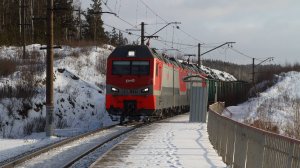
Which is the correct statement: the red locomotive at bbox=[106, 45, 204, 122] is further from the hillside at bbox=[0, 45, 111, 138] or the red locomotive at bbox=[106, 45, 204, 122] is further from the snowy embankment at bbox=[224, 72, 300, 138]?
the snowy embankment at bbox=[224, 72, 300, 138]

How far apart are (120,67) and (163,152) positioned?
10261 mm

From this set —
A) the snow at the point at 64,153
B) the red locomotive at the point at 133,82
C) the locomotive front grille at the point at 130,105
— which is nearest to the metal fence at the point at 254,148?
the snow at the point at 64,153

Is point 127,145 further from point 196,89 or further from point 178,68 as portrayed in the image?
point 178,68

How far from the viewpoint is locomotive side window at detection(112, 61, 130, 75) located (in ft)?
76.7

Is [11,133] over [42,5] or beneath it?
beneath

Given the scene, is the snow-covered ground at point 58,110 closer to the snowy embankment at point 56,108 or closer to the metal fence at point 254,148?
the snowy embankment at point 56,108

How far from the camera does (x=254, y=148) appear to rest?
861 centimetres

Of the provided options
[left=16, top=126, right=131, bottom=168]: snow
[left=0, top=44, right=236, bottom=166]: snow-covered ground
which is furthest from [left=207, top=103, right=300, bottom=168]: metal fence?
[left=0, top=44, right=236, bottom=166]: snow-covered ground

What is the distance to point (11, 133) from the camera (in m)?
25.8

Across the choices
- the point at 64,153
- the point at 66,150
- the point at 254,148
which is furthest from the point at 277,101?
the point at 254,148

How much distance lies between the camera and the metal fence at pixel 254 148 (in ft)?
21.9

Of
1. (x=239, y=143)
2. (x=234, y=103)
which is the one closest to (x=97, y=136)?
(x=239, y=143)

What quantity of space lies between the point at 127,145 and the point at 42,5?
61.9m

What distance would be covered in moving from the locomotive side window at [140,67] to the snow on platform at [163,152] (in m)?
4.24
